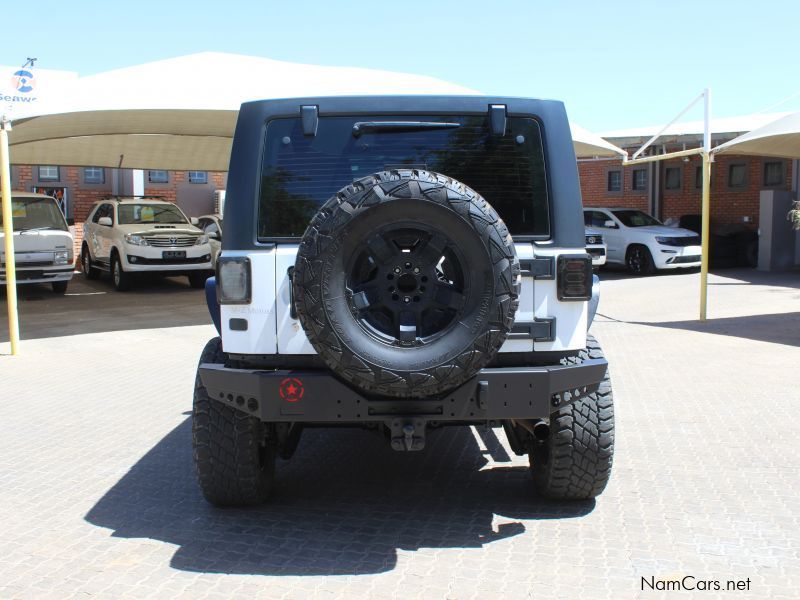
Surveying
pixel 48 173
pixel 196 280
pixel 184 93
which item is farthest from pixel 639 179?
pixel 184 93

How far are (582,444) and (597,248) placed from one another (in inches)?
628

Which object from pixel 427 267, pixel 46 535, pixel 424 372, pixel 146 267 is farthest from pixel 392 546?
pixel 146 267

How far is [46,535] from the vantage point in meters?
4.50

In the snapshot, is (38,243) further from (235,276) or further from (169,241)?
(235,276)

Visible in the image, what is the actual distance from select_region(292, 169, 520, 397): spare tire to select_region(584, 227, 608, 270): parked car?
16.1 metres

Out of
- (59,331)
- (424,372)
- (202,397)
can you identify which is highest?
Result: (424,372)

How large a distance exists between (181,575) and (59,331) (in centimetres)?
926

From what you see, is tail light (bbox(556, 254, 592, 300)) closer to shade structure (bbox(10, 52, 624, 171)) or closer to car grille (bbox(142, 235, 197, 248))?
shade structure (bbox(10, 52, 624, 171))

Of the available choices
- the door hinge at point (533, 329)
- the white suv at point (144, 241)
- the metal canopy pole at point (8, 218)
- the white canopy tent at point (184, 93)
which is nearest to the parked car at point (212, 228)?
the white suv at point (144, 241)

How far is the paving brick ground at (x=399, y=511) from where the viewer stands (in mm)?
3877

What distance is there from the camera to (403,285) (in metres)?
3.87

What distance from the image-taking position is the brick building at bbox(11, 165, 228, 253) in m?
24.2

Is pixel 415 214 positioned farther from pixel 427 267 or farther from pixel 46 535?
pixel 46 535

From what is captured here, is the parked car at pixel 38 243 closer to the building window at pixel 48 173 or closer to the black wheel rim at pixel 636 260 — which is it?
the building window at pixel 48 173
